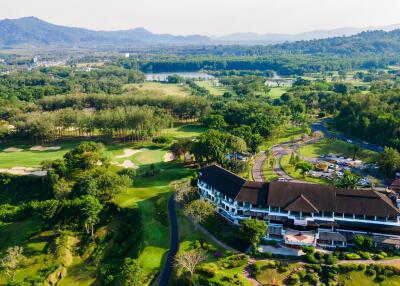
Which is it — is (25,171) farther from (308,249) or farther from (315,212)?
(308,249)

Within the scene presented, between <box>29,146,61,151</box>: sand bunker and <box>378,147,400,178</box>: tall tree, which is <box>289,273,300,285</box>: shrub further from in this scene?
<box>29,146,61,151</box>: sand bunker

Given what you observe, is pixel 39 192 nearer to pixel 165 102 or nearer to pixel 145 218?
pixel 145 218

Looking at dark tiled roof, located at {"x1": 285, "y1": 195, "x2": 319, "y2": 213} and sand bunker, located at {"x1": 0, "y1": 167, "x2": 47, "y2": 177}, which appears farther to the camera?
sand bunker, located at {"x1": 0, "y1": 167, "x2": 47, "y2": 177}

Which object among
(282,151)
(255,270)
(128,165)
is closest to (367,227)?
(255,270)

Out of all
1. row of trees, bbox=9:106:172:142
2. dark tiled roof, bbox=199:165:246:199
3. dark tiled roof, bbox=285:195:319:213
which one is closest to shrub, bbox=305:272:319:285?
dark tiled roof, bbox=285:195:319:213

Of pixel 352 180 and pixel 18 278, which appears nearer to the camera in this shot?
pixel 18 278

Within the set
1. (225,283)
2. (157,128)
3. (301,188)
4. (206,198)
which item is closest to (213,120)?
(157,128)
